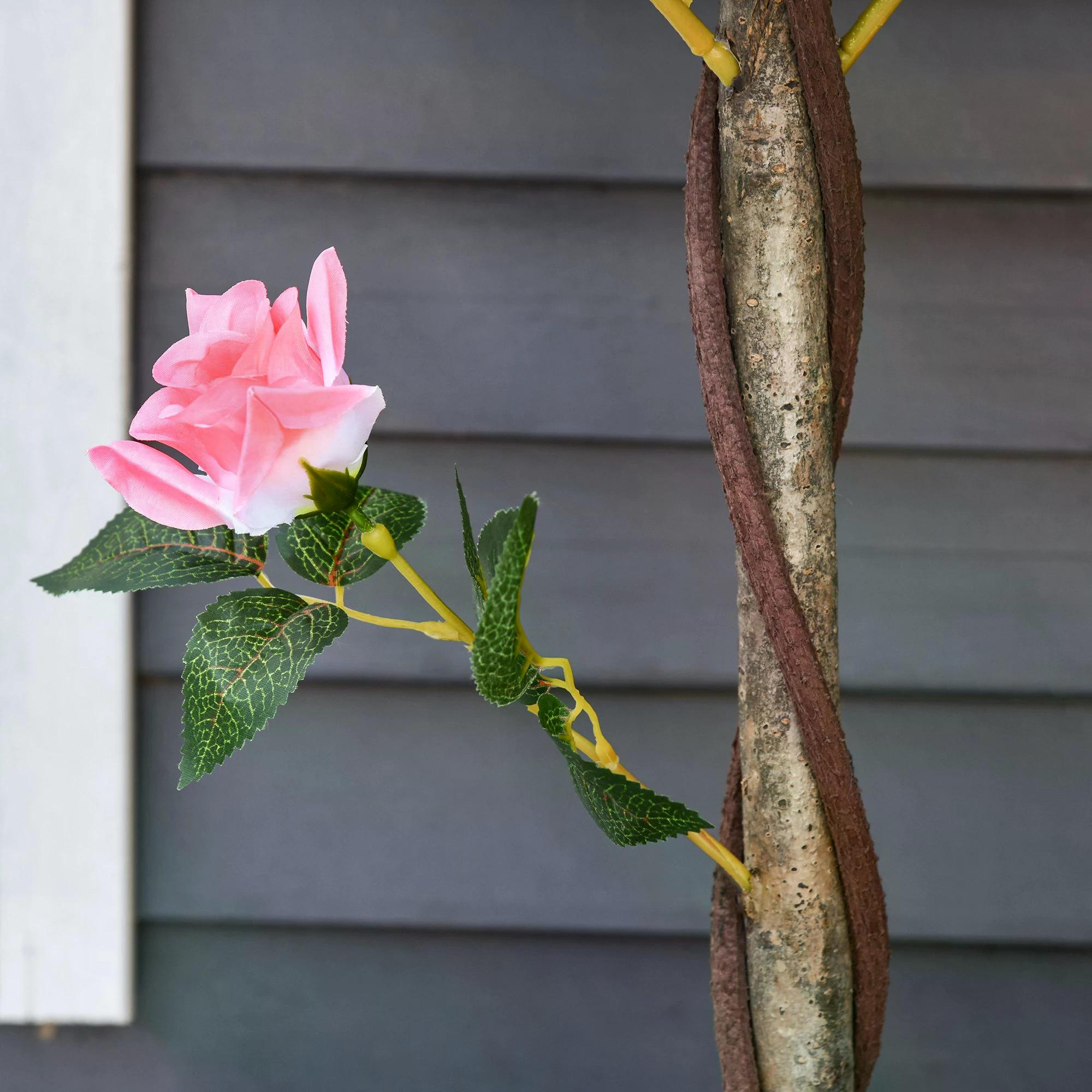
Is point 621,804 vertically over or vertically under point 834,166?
under

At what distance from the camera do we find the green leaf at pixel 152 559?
345 mm

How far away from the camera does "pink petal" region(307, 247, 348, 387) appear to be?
0.98 feet

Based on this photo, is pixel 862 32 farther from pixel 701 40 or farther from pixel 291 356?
pixel 291 356

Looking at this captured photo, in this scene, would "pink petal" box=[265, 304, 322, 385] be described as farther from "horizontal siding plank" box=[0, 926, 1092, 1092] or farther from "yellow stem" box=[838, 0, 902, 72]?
"horizontal siding plank" box=[0, 926, 1092, 1092]

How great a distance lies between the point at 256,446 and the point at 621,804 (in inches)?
6.7

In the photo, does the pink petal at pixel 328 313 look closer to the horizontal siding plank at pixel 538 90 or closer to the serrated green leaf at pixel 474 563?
the serrated green leaf at pixel 474 563

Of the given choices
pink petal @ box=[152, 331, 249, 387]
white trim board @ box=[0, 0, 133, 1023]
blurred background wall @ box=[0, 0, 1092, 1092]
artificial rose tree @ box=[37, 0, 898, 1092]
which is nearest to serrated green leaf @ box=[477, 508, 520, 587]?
artificial rose tree @ box=[37, 0, 898, 1092]

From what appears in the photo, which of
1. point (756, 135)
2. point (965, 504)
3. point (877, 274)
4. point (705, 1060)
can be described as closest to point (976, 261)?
point (877, 274)

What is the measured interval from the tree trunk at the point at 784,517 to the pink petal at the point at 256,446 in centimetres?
17

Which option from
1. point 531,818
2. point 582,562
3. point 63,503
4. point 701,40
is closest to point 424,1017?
point 531,818

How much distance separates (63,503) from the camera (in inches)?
25.8

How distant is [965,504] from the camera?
67 centimetres

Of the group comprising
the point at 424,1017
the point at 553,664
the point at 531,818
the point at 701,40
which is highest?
the point at 701,40

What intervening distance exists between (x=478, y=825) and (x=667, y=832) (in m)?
0.41
